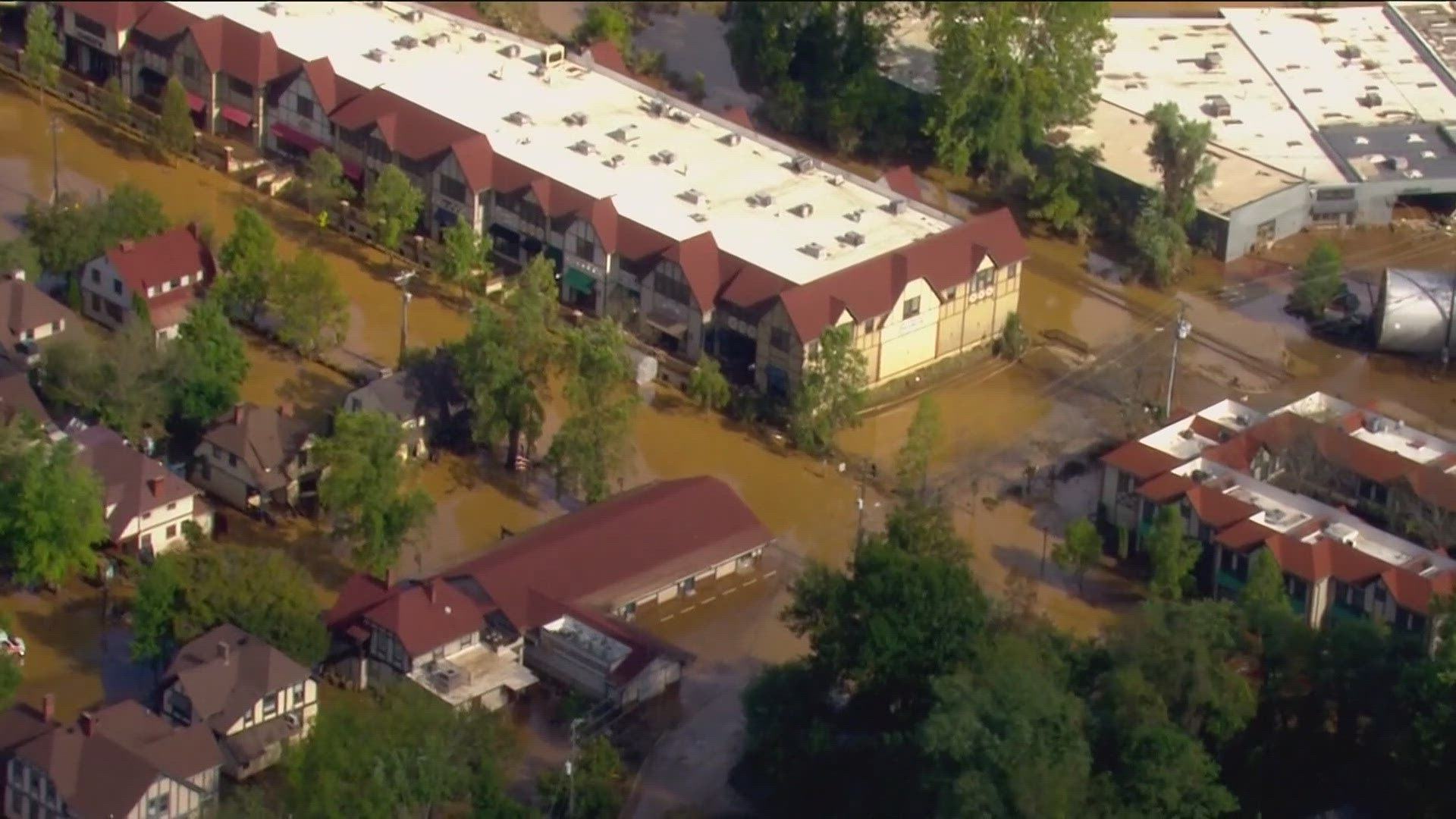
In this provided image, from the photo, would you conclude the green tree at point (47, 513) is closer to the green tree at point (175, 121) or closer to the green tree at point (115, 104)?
the green tree at point (175, 121)

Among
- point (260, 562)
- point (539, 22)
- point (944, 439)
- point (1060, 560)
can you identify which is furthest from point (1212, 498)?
point (539, 22)

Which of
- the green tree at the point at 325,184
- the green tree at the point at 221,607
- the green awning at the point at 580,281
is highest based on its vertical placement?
the green tree at the point at 325,184

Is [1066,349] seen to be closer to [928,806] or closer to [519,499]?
[519,499]

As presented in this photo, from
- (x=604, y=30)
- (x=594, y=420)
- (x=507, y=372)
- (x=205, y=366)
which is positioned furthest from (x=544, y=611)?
(x=604, y=30)

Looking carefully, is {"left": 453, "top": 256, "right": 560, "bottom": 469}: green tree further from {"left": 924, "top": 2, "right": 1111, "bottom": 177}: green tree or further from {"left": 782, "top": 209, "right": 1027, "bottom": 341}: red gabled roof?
{"left": 924, "top": 2, "right": 1111, "bottom": 177}: green tree

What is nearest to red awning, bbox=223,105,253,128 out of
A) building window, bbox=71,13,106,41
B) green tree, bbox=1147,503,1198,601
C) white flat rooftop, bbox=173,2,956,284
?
white flat rooftop, bbox=173,2,956,284

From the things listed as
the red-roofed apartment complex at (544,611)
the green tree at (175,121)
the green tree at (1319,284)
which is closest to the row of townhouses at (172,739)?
the red-roofed apartment complex at (544,611)
